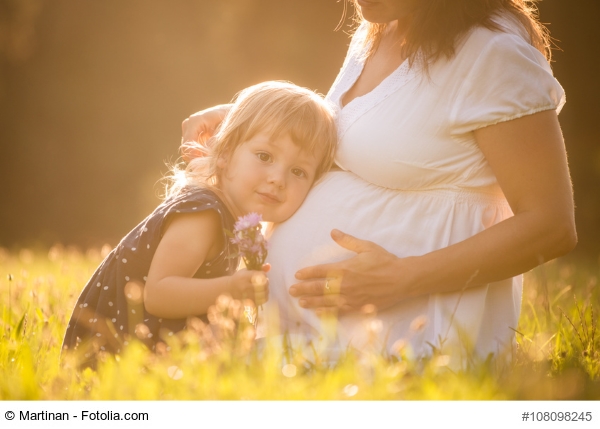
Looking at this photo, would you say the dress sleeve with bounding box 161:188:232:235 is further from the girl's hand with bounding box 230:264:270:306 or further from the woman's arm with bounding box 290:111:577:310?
the woman's arm with bounding box 290:111:577:310

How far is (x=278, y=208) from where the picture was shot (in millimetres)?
2219

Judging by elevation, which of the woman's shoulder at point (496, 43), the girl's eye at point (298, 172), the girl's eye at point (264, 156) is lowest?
the girl's eye at point (298, 172)

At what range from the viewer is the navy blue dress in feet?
6.98

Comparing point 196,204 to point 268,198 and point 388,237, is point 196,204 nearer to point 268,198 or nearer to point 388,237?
point 268,198

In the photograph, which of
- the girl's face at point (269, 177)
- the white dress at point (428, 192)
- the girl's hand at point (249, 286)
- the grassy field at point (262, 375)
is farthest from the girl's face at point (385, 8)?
the grassy field at point (262, 375)

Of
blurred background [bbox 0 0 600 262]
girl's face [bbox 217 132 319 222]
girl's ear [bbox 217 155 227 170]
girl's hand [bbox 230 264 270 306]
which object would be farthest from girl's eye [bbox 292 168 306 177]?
blurred background [bbox 0 0 600 262]

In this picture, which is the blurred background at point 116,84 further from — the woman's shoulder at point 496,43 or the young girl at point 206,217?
the young girl at point 206,217

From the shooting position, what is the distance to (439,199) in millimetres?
2014

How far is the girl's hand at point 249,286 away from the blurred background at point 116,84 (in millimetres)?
2495

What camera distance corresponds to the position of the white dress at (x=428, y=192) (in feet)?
6.14

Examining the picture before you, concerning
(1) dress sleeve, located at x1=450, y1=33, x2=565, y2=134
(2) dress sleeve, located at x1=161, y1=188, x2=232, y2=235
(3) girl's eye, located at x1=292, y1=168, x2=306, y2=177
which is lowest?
(2) dress sleeve, located at x1=161, y1=188, x2=232, y2=235

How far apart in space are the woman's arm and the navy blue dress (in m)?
0.49
